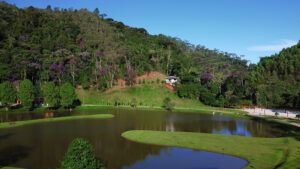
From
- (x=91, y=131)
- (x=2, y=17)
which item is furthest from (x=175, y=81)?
(x=2, y=17)

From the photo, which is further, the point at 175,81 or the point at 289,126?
the point at 175,81

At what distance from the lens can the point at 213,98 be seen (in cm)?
8012

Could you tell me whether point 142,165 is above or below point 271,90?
below

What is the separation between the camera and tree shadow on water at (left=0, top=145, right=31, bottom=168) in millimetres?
26320

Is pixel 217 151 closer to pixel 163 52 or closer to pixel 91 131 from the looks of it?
pixel 91 131

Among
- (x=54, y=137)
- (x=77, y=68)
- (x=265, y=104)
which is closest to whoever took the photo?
(x=54, y=137)

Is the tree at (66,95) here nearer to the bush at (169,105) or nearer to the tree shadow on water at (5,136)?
the tree shadow on water at (5,136)

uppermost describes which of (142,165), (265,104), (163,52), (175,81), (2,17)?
(2,17)

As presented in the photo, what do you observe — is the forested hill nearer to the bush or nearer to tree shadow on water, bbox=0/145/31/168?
the bush

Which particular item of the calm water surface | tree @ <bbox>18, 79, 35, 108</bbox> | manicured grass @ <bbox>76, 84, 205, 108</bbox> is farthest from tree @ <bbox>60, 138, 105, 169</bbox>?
manicured grass @ <bbox>76, 84, 205, 108</bbox>

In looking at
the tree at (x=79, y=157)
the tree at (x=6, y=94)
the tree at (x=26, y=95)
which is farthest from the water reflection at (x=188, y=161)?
the tree at (x=6, y=94)

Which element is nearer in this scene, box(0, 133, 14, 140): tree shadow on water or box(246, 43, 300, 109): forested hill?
box(0, 133, 14, 140): tree shadow on water

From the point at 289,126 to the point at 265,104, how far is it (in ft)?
86.9

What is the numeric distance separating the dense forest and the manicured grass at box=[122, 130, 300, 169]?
1666 inches
